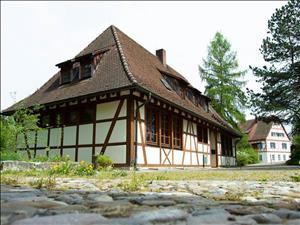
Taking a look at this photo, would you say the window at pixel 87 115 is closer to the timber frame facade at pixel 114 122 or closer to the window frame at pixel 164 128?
the timber frame facade at pixel 114 122

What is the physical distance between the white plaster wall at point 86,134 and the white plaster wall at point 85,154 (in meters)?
0.29

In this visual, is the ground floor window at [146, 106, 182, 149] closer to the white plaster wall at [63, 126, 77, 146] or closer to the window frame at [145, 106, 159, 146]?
the window frame at [145, 106, 159, 146]

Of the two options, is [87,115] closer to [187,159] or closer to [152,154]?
[152,154]

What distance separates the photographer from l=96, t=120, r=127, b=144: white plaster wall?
12.3 metres

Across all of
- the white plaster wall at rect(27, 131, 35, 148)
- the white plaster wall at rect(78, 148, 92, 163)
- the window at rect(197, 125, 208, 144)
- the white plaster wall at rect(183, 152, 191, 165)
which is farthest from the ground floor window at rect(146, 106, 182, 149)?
the white plaster wall at rect(27, 131, 35, 148)

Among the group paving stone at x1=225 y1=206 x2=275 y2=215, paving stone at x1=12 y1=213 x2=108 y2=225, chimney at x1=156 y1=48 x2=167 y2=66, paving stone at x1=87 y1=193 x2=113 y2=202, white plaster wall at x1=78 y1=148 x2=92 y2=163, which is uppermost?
chimney at x1=156 y1=48 x2=167 y2=66

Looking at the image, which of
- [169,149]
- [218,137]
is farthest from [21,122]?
[218,137]

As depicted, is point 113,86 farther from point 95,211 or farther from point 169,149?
point 95,211

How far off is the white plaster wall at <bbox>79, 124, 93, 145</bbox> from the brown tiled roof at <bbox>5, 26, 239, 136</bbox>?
136 cm

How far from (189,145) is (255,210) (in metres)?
14.2

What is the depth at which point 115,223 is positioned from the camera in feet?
7.22

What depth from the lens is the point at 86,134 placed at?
44.0ft

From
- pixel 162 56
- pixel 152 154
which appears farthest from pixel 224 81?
pixel 152 154

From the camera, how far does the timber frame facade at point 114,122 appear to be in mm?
12336
